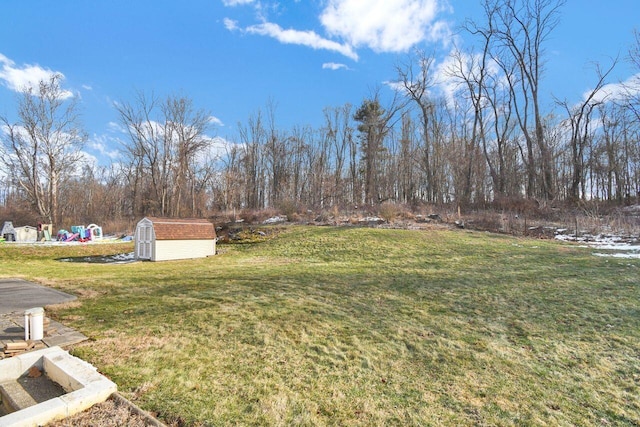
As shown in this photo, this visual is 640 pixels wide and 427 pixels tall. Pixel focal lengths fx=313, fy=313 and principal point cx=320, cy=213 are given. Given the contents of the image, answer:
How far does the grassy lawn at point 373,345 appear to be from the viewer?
2539 millimetres

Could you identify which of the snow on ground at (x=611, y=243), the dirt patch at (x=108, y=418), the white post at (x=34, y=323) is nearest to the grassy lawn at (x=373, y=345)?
the dirt patch at (x=108, y=418)

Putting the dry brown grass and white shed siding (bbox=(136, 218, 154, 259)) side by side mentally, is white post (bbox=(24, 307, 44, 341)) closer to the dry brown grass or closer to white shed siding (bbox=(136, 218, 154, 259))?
the dry brown grass

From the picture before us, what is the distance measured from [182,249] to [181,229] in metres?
0.89

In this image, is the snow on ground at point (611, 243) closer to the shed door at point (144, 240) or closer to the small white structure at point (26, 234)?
the shed door at point (144, 240)

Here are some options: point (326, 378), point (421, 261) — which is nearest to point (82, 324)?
point (326, 378)

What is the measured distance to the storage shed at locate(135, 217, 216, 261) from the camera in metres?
12.9

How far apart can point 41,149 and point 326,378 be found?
3264 centimetres

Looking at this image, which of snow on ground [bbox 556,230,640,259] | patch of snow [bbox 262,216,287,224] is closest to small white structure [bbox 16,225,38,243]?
patch of snow [bbox 262,216,287,224]

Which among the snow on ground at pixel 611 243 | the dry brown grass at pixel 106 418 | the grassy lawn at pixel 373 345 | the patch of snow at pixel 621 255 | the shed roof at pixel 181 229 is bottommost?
the grassy lawn at pixel 373 345

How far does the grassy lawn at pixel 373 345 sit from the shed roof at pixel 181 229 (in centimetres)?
529

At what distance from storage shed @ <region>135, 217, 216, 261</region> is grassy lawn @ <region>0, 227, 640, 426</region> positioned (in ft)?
16.8

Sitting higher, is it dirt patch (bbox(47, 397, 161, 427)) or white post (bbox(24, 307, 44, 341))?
white post (bbox(24, 307, 44, 341))

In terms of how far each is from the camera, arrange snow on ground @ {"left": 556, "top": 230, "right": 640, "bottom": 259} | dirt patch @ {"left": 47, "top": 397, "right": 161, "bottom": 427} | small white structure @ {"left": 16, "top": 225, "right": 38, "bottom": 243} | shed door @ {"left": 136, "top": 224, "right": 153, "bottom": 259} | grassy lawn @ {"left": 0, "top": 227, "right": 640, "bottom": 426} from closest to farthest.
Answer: dirt patch @ {"left": 47, "top": 397, "right": 161, "bottom": 427}
grassy lawn @ {"left": 0, "top": 227, "right": 640, "bottom": 426}
snow on ground @ {"left": 556, "top": 230, "right": 640, "bottom": 259}
shed door @ {"left": 136, "top": 224, "right": 153, "bottom": 259}
small white structure @ {"left": 16, "top": 225, "right": 38, "bottom": 243}

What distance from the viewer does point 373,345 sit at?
3.75m
